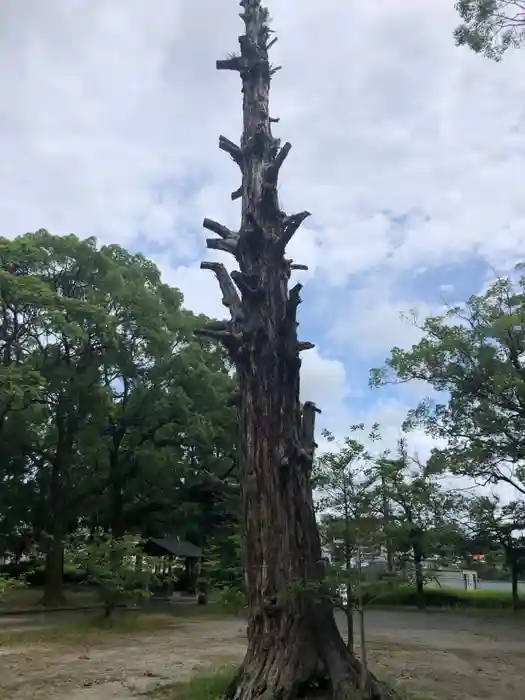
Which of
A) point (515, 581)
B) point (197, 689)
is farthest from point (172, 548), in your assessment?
point (197, 689)

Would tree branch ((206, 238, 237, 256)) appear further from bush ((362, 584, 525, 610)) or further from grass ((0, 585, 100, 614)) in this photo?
bush ((362, 584, 525, 610))

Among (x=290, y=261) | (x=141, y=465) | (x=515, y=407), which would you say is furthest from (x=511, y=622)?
(x=290, y=261)

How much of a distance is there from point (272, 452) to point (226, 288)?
6.19 ft

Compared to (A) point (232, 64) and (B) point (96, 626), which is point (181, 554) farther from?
(A) point (232, 64)

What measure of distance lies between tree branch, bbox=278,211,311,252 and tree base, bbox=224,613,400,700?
3.61 metres

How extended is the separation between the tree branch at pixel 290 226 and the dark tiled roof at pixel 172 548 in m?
17.6

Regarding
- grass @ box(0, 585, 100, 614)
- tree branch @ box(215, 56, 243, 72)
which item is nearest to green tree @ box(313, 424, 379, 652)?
tree branch @ box(215, 56, 243, 72)

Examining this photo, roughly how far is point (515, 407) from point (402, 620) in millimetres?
6251

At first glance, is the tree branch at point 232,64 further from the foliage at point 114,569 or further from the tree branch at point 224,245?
the foliage at point 114,569

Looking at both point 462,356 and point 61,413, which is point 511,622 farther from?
point 61,413

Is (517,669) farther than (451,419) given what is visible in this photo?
No

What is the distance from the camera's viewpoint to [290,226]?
682 cm

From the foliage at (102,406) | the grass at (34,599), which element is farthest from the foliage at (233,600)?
the grass at (34,599)

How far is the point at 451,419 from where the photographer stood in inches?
738
